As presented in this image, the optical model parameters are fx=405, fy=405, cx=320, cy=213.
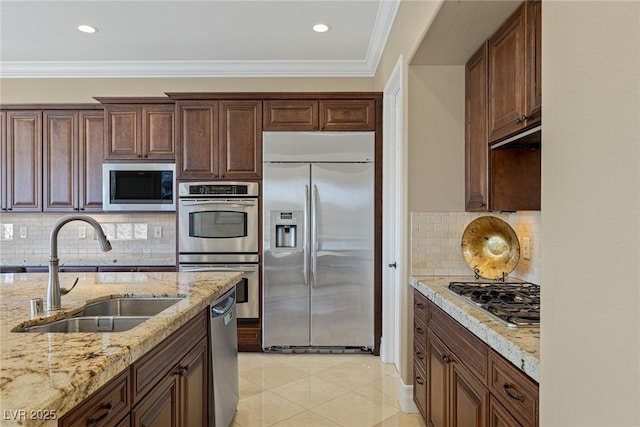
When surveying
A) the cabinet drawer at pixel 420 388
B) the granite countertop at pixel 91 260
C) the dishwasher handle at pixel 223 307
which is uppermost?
the granite countertop at pixel 91 260

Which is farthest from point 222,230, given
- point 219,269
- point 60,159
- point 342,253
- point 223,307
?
point 60,159

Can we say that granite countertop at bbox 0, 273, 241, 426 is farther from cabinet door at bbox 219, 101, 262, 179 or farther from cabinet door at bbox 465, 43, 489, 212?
cabinet door at bbox 219, 101, 262, 179

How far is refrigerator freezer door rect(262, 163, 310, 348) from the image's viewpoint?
3.80 meters

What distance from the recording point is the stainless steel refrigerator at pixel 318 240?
3.79 meters

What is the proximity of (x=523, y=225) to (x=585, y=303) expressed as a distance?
1852mm

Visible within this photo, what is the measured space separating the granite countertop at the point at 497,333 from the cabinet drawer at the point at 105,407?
119 centimetres

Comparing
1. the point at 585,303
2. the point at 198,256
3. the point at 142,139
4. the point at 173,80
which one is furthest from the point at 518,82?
the point at 173,80

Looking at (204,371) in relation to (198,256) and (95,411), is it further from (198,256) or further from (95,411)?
(198,256)

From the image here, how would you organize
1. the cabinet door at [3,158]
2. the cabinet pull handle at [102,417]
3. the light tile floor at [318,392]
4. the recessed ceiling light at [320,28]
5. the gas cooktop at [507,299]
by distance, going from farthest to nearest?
the cabinet door at [3,158] < the recessed ceiling light at [320,28] < the light tile floor at [318,392] < the gas cooktop at [507,299] < the cabinet pull handle at [102,417]

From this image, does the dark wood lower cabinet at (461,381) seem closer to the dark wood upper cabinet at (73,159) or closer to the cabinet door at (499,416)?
the cabinet door at (499,416)

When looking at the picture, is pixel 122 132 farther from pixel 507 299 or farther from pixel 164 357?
pixel 507 299

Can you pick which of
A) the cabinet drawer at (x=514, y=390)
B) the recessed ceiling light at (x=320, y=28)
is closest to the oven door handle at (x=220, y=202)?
the recessed ceiling light at (x=320, y=28)

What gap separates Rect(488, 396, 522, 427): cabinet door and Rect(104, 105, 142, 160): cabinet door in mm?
3774

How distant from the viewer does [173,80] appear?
176 inches
